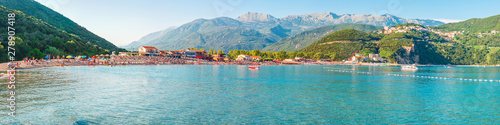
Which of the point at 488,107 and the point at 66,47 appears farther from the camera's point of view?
the point at 66,47

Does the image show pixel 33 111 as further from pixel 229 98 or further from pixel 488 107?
pixel 488 107

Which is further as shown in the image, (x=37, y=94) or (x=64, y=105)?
(x=37, y=94)

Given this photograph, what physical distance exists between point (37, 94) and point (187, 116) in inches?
771

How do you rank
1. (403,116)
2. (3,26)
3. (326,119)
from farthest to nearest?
1. (3,26)
2. (403,116)
3. (326,119)

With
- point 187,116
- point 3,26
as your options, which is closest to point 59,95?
point 187,116

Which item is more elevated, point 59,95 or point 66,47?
point 66,47

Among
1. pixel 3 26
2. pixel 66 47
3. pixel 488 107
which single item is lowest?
pixel 488 107

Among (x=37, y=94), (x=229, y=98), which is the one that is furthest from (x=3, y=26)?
(x=229, y=98)

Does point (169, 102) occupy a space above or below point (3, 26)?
below

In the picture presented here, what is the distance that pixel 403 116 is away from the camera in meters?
21.8

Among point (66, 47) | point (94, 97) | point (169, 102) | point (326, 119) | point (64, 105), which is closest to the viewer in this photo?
point (326, 119)

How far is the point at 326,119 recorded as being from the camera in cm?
2019

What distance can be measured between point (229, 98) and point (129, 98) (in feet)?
34.9

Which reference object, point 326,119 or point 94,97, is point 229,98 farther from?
point 94,97
